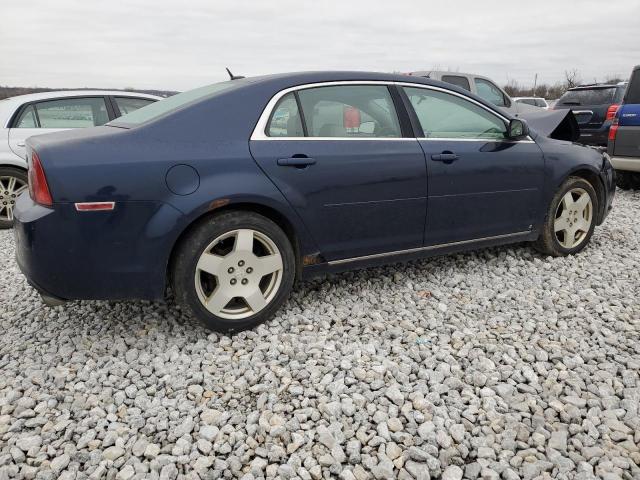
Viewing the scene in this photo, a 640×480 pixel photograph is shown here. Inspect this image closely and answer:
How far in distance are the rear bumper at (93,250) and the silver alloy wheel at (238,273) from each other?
272 mm

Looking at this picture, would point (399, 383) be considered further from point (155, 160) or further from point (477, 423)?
point (155, 160)

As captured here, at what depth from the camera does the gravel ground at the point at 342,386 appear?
84.7 inches

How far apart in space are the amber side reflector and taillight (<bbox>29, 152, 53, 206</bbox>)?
15cm

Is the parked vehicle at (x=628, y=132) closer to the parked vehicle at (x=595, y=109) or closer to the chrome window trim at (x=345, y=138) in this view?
the parked vehicle at (x=595, y=109)

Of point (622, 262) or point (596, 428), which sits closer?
point (596, 428)

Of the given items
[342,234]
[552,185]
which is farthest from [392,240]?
[552,185]

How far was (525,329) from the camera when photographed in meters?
3.24

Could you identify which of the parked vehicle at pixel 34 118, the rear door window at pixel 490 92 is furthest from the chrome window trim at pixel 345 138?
the rear door window at pixel 490 92

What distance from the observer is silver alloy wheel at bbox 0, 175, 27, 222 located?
244 inches

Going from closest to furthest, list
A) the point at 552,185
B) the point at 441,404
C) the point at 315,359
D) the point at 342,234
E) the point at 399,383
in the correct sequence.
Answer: the point at 441,404, the point at 399,383, the point at 315,359, the point at 342,234, the point at 552,185

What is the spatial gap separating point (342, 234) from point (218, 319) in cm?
94

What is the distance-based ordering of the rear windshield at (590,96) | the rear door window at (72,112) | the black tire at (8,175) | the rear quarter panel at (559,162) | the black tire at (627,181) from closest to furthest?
1. the rear quarter panel at (559,162)
2. the black tire at (8,175)
3. the rear door window at (72,112)
4. the black tire at (627,181)
5. the rear windshield at (590,96)

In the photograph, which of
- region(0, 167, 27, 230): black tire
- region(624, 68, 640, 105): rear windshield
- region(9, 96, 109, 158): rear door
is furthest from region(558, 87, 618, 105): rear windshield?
region(0, 167, 27, 230): black tire

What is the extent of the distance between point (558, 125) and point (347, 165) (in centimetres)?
308
